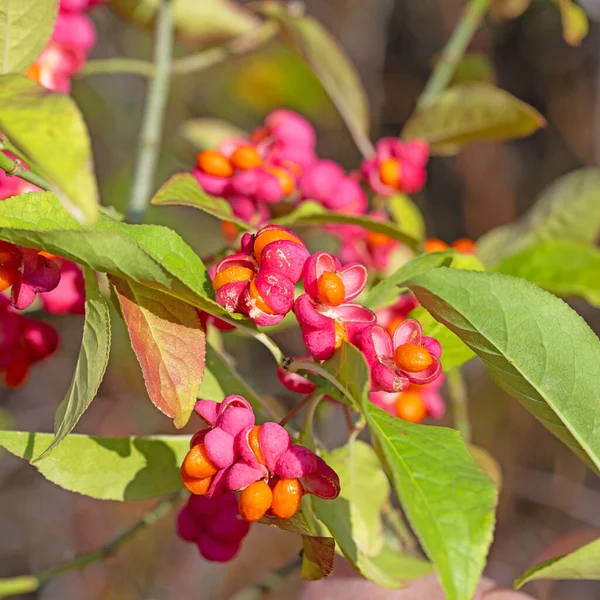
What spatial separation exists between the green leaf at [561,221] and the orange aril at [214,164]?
43 centimetres

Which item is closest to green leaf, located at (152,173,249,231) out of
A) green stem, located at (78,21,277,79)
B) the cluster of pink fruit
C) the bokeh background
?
the cluster of pink fruit

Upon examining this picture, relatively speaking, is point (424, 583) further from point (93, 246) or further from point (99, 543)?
point (99, 543)

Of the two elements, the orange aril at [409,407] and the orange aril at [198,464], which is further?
the orange aril at [409,407]

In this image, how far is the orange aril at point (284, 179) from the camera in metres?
0.88

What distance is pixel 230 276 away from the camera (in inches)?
22.3

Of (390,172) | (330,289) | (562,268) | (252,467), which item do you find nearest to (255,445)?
(252,467)

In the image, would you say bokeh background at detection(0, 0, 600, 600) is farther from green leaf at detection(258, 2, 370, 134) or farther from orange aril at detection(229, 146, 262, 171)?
orange aril at detection(229, 146, 262, 171)

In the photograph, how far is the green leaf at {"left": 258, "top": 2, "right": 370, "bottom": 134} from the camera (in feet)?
3.58

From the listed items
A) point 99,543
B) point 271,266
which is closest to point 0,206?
point 271,266

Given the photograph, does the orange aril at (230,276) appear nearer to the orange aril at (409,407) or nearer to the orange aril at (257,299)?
the orange aril at (257,299)

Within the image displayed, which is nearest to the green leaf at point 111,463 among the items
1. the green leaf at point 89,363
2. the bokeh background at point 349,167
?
the green leaf at point 89,363

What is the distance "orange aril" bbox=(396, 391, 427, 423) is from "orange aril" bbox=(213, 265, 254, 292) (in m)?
0.46

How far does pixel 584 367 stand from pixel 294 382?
0.77ft

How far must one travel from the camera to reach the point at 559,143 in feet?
12.3
